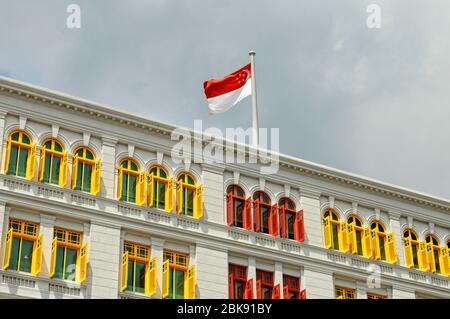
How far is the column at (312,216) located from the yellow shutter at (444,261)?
824 centimetres

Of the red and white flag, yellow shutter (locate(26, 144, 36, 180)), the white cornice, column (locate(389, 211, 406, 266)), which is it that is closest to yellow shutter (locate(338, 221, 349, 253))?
the white cornice

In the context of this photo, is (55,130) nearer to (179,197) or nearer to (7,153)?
(7,153)

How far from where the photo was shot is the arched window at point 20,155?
4053 centimetres

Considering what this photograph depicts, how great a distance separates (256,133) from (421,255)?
38.3 feet

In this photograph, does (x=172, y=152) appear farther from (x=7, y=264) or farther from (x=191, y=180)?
(x=7, y=264)

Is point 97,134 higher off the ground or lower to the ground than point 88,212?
higher

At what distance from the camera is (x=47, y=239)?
39875 millimetres

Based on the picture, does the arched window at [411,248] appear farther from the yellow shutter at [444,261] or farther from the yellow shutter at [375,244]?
Result: the yellow shutter at [375,244]

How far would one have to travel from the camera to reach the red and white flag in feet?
157

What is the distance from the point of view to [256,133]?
47719mm

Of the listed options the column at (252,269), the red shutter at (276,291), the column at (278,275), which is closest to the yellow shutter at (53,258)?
the column at (252,269)
